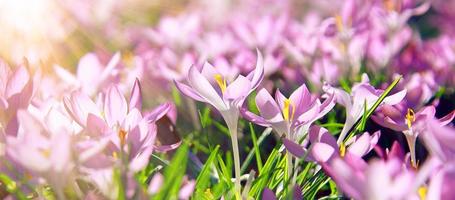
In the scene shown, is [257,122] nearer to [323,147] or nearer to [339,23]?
[323,147]

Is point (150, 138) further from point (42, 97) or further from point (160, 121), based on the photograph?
point (42, 97)

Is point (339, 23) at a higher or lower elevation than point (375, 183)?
lower

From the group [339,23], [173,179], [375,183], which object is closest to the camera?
[375,183]

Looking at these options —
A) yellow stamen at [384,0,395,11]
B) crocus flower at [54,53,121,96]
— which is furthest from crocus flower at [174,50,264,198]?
yellow stamen at [384,0,395,11]

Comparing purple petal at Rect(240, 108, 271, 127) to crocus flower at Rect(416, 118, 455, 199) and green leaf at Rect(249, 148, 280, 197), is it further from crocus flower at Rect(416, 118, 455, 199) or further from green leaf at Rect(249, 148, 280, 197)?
crocus flower at Rect(416, 118, 455, 199)

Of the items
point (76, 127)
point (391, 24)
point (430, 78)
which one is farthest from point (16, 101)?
point (391, 24)

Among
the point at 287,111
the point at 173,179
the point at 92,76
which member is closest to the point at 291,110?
the point at 287,111
